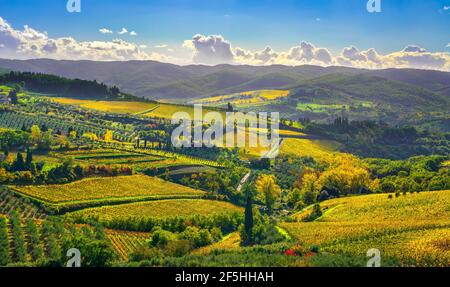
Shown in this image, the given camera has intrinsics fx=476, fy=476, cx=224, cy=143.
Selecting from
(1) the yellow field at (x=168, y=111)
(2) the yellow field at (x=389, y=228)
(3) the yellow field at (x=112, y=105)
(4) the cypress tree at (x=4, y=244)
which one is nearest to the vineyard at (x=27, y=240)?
(4) the cypress tree at (x=4, y=244)

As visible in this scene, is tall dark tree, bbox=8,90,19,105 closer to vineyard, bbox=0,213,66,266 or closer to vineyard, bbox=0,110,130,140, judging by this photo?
vineyard, bbox=0,110,130,140

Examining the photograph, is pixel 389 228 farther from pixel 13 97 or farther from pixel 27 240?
pixel 13 97

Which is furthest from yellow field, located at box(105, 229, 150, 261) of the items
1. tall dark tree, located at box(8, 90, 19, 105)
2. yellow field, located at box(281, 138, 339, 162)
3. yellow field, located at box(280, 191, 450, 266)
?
tall dark tree, located at box(8, 90, 19, 105)

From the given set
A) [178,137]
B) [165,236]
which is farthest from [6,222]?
[178,137]

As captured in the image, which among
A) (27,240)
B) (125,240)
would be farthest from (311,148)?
(27,240)

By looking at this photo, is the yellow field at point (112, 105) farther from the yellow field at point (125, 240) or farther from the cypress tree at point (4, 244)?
the cypress tree at point (4, 244)

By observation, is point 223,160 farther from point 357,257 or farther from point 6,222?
point 357,257
